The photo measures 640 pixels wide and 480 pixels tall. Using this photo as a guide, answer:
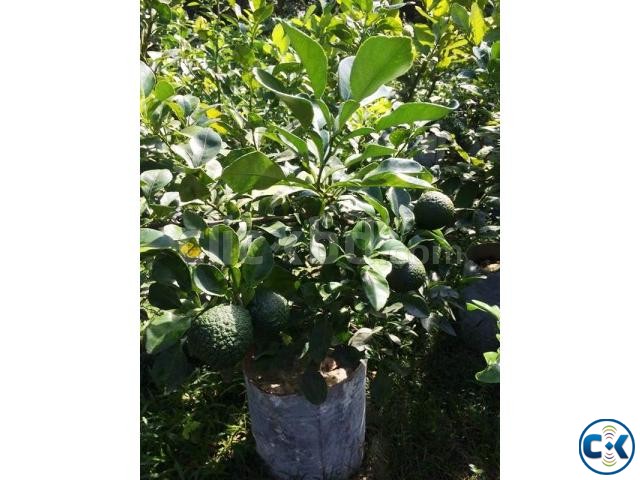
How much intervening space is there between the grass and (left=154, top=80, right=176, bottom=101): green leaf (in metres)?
1.21

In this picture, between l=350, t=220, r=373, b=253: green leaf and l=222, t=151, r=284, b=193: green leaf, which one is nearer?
l=222, t=151, r=284, b=193: green leaf

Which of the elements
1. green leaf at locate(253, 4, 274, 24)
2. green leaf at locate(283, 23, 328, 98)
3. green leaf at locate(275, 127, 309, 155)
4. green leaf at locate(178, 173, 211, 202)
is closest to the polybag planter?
green leaf at locate(178, 173, 211, 202)

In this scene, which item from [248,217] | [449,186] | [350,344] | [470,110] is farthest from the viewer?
[470,110]

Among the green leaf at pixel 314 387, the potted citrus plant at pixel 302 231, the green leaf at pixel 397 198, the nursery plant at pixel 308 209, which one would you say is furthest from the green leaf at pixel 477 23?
the green leaf at pixel 314 387

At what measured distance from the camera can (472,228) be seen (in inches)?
60.3

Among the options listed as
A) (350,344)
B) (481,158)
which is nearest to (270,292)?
(350,344)

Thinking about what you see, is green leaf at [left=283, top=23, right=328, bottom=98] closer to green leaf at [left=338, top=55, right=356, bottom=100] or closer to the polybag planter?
green leaf at [left=338, top=55, right=356, bottom=100]

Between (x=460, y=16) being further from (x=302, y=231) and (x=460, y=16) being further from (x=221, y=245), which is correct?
(x=221, y=245)

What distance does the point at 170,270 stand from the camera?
3.22 ft

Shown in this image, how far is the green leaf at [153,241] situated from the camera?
91 centimetres

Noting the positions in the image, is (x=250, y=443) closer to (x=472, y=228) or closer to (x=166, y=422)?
(x=166, y=422)

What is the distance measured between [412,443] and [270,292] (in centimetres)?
112

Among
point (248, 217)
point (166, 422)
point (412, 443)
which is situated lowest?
point (166, 422)

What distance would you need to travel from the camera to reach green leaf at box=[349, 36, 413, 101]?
2.54 ft
